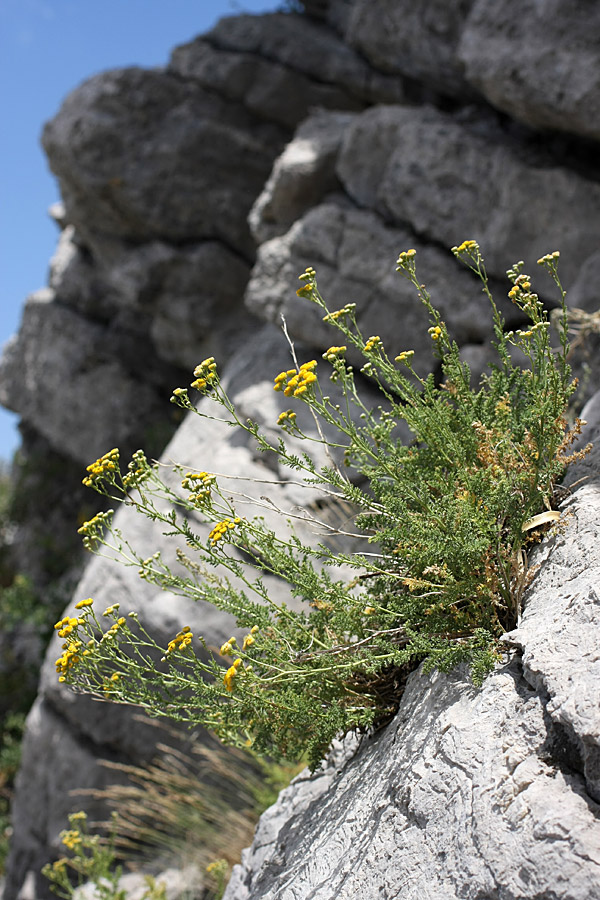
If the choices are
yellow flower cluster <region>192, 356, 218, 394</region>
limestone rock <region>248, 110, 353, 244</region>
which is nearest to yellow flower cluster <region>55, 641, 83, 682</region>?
yellow flower cluster <region>192, 356, 218, 394</region>

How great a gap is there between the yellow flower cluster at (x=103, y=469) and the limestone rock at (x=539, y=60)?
13.4ft

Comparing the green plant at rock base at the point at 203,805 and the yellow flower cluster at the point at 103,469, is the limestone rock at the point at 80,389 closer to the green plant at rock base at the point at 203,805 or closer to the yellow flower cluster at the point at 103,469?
the green plant at rock base at the point at 203,805

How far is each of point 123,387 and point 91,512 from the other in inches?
73.4

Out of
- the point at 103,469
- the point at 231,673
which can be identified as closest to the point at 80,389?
the point at 103,469

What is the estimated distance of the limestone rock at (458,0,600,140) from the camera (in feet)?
15.3

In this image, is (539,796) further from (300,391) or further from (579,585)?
(300,391)

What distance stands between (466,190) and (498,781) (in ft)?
15.2

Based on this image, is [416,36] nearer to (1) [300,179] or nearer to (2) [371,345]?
(1) [300,179]

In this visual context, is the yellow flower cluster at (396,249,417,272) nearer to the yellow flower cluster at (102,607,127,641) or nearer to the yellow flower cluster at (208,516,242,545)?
the yellow flower cluster at (208,516,242,545)

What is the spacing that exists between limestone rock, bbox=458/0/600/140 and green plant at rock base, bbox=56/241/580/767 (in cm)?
327

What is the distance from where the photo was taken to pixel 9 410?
10.8m

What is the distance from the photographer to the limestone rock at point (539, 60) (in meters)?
4.65

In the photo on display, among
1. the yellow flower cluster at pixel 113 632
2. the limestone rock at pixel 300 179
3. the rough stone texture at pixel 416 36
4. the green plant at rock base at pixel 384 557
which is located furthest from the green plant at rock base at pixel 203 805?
the rough stone texture at pixel 416 36

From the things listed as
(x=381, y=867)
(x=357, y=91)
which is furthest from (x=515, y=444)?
(x=357, y=91)
